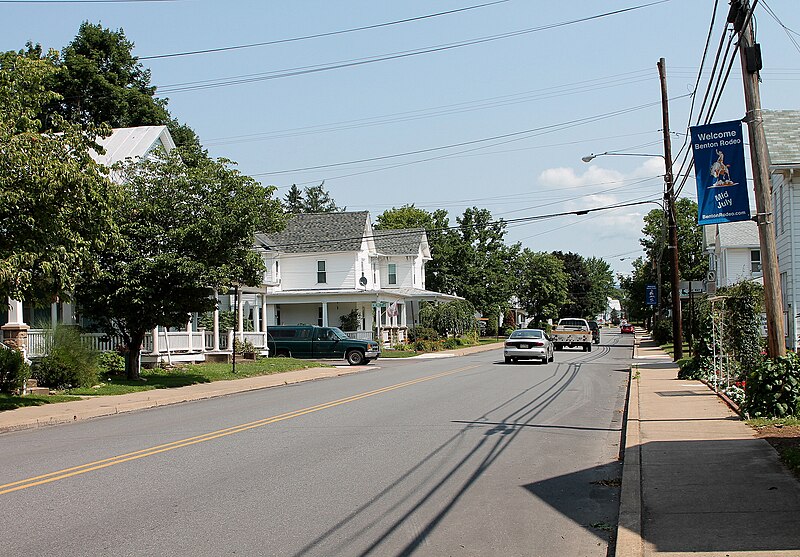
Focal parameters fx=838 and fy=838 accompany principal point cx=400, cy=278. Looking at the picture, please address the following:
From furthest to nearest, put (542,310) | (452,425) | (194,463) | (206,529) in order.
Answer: (542,310), (452,425), (194,463), (206,529)

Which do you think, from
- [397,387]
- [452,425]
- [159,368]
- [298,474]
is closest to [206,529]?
[298,474]

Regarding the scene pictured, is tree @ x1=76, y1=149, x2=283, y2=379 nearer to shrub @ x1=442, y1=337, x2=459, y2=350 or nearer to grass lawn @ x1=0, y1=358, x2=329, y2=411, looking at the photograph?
grass lawn @ x1=0, y1=358, x2=329, y2=411

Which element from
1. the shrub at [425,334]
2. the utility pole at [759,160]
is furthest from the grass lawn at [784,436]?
the shrub at [425,334]

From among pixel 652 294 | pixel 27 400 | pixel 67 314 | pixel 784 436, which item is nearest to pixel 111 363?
pixel 67 314

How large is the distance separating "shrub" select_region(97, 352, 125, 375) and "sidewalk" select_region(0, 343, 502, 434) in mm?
3230

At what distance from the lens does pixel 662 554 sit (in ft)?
21.5

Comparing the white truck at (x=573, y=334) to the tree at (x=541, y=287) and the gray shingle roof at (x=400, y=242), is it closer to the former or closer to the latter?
the gray shingle roof at (x=400, y=242)

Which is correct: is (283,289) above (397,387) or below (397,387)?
above

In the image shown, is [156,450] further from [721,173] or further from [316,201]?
[316,201]

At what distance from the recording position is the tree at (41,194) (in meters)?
16.1

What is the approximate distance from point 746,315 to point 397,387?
31.6 feet

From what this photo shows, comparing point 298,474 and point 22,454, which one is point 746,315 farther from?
point 22,454

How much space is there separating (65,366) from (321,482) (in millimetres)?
15253

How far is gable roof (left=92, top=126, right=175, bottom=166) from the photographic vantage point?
33.8 meters
